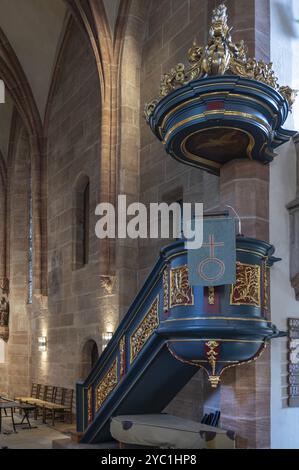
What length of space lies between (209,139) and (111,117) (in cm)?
548

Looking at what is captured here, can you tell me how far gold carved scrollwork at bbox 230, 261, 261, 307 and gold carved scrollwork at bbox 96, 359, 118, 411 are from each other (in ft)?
8.98

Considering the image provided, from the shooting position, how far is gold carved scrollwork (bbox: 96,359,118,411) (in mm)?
8570

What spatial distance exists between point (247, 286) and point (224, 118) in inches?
75.6

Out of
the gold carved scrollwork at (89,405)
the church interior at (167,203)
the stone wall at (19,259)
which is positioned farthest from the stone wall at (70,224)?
the gold carved scrollwork at (89,405)

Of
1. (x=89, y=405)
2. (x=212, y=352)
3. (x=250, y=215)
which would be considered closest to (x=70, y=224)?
(x=89, y=405)

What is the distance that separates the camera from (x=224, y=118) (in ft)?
22.0

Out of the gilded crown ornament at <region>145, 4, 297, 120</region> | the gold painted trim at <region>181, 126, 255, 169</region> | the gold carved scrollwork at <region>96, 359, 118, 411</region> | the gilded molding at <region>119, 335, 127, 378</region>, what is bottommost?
the gold carved scrollwork at <region>96, 359, 118, 411</region>

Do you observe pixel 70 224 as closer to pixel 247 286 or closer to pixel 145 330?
pixel 145 330

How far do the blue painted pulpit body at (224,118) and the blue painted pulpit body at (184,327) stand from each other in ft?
4.40

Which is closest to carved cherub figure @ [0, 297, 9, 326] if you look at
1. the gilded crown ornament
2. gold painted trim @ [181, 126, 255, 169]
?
gold painted trim @ [181, 126, 255, 169]

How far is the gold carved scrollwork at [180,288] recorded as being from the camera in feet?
21.9

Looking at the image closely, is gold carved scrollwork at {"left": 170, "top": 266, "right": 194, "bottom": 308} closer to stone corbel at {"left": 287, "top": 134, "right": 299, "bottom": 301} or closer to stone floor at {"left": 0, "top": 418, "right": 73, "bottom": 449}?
stone corbel at {"left": 287, "top": 134, "right": 299, "bottom": 301}

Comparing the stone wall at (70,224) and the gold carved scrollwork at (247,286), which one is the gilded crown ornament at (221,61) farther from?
the stone wall at (70,224)

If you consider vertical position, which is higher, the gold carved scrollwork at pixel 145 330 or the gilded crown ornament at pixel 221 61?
the gilded crown ornament at pixel 221 61
